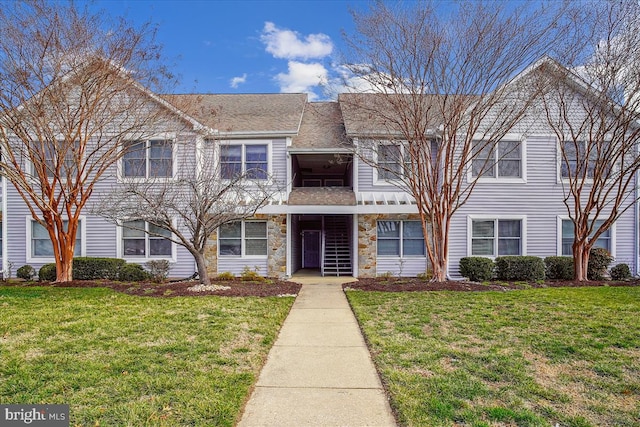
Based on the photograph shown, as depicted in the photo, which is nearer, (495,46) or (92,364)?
(92,364)

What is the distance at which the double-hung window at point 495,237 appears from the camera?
1379cm

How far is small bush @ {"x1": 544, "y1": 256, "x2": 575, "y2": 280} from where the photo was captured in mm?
12875

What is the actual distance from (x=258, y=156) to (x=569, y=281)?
464 inches

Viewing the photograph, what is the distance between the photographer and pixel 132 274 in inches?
506

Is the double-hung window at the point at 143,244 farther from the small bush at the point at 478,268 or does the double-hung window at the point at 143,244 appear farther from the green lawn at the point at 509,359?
the small bush at the point at 478,268

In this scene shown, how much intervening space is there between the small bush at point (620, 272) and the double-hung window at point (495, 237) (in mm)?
3169

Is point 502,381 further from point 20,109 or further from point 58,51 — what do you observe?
point 20,109

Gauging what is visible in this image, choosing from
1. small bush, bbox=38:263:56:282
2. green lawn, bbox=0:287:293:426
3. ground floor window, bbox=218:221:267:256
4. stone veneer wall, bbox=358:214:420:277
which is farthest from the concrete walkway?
small bush, bbox=38:263:56:282

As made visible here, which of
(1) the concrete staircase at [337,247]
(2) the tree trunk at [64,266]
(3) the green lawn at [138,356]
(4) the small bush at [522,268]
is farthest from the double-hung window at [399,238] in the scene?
(2) the tree trunk at [64,266]

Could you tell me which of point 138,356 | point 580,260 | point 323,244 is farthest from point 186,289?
point 580,260

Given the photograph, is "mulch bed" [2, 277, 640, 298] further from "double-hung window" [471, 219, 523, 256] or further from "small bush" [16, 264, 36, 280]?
"double-hung window" [471, 219, 523, 256]

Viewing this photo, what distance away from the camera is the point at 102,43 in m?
11.0

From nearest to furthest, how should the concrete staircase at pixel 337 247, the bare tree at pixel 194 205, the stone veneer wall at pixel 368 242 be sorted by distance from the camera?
the bare tree at pixel 194 205
the stone veneer wall at pixel 368 242
the concrete staircase at pixel 337 247

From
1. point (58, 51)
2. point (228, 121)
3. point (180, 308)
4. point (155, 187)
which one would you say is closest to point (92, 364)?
point (180, 308)
